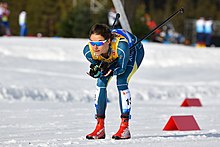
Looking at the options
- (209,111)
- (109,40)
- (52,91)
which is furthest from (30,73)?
(109,40)

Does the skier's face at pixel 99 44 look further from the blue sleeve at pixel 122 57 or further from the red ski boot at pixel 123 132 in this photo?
the red ski boot at pixel 123 132

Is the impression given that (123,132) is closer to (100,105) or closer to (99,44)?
(100,105)

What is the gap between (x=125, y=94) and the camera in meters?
7.64

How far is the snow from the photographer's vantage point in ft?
26.6

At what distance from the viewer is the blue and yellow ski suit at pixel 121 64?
7.42 m

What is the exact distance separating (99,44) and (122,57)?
0.89 feet

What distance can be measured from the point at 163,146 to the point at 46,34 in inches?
2987

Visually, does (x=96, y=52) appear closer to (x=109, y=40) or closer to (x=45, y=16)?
(x=109, y=40)

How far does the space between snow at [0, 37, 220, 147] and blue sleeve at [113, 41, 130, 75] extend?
726mm

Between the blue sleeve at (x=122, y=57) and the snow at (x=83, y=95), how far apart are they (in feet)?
2.38

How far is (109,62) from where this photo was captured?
24.6 feet

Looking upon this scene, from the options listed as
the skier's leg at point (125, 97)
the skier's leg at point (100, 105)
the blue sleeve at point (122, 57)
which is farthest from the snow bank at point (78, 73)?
the blue sleeve at point (122, 57)

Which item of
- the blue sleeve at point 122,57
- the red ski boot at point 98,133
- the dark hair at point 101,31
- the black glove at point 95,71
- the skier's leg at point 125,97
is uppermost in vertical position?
the dark hair at point 101,31

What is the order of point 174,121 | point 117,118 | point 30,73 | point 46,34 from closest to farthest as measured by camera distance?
point 174,121 → point 117,118 → point 30,73 → point 46,34
